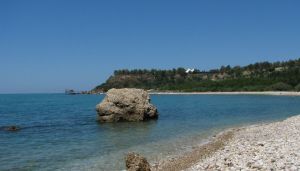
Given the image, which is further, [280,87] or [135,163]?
[280,87]

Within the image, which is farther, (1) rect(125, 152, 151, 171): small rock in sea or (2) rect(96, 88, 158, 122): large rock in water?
(2) rect(96, 88, 158, 122): large rock in water

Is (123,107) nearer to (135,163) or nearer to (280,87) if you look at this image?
(135,163)

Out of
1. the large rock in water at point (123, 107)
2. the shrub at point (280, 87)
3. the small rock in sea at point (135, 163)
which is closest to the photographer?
the small rock in sea at point (135, 163)

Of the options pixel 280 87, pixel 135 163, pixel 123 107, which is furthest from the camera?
pixel 280 87

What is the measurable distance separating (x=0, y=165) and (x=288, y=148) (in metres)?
14.7

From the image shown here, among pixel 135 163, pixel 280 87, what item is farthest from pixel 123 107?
pixel 280 87

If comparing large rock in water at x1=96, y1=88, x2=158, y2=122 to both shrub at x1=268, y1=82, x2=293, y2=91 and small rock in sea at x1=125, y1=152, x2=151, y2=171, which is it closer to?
small rock in sea at x1=125, y1=152, x2=151, y2=171

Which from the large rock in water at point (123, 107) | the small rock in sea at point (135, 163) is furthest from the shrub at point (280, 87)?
the small rock in sea at point (135, 163)

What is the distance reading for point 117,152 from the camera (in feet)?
81.3

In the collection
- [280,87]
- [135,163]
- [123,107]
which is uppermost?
[123,107]

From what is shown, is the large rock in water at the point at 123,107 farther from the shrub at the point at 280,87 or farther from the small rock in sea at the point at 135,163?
the shrub at the point at 280,87

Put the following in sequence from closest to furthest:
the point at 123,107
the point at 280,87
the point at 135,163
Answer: the point at 135,163, the point at 123,107, the point at 280,87

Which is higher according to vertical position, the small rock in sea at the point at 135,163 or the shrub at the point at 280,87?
the shrub at the point at 280,87

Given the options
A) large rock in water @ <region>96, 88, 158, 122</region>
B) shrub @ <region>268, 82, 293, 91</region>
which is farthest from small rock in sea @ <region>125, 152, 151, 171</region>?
shrub @ <region>268, 82, 293, 91</region>
